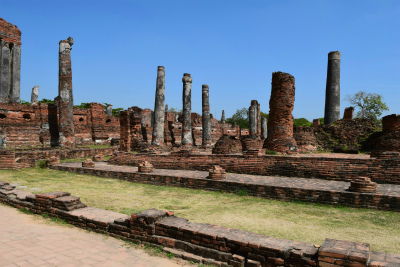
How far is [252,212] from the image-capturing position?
17.9 feet

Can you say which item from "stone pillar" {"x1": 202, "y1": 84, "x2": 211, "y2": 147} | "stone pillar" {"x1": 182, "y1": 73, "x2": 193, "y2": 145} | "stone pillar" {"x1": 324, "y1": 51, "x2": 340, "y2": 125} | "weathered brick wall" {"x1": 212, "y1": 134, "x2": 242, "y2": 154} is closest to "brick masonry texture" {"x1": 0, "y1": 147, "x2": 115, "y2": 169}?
"stone pillar" {"x1": 182, "y1": 73, "x2": 193, "y2": 145}

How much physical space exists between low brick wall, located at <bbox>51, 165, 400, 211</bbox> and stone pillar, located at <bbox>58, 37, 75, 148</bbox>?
10.7 m

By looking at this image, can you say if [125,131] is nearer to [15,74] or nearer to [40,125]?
[40,125]

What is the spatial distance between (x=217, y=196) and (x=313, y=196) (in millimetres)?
2180

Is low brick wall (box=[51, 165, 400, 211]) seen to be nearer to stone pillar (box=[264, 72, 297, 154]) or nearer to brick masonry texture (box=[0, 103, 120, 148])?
stone pillar (box=[264, 72, 297, 154])

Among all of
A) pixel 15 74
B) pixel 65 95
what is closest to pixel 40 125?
pixel 65 95

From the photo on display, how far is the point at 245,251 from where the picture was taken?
128 inches

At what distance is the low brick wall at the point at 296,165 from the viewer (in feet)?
24.4

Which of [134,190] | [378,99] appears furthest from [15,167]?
[378,99]

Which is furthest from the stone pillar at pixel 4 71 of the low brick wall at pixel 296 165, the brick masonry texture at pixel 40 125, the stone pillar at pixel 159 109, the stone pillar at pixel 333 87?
the stone pillar at pixel 333 87

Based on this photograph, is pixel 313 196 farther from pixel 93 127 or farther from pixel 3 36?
pixel 3 36

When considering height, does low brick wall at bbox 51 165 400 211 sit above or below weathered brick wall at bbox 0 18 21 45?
below

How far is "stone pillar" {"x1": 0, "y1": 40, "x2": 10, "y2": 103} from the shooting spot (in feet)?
81.6

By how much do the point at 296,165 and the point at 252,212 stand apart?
144 inches
